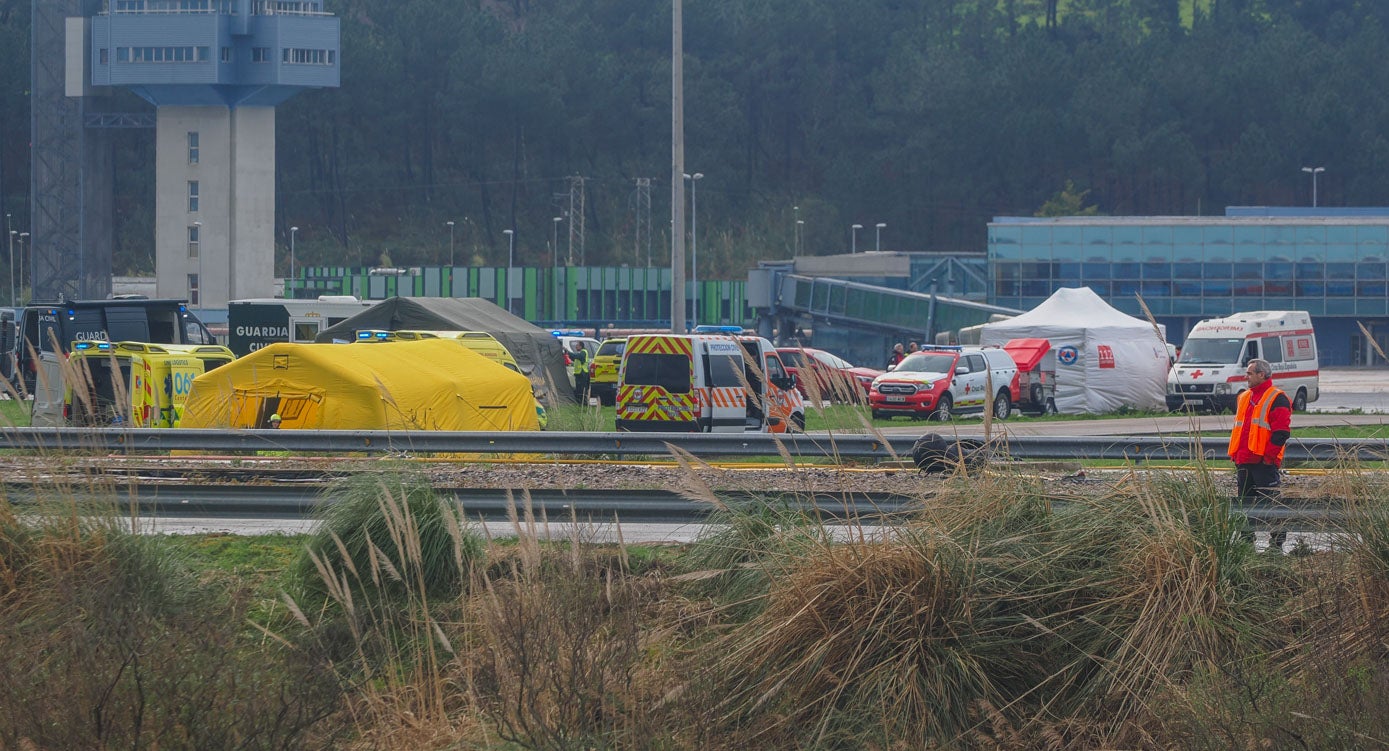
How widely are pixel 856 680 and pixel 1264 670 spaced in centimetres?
169

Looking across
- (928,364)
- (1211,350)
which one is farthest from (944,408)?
(1211,350)

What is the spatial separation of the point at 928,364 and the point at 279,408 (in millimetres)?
18067

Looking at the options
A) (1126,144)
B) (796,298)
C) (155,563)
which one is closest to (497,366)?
(155,563)

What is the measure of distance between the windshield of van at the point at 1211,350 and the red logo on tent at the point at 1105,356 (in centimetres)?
149

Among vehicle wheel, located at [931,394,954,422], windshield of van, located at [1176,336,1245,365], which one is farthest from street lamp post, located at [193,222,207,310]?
windshield of van, located at [1176,336,1245,365]

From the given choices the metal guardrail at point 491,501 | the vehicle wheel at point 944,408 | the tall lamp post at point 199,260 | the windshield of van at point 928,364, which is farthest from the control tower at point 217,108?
the metal guardrail at point 491,501

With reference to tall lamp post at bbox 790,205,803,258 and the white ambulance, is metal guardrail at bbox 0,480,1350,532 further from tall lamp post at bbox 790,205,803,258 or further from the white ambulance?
tall lamp post at bbox 790,205,803,258

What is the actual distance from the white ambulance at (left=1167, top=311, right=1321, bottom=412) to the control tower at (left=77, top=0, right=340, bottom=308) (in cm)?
4843

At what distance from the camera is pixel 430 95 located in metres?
114

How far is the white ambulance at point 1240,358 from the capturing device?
30.8m

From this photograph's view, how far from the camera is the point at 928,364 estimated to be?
31.2m

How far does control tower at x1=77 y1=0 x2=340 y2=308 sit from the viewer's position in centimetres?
6875

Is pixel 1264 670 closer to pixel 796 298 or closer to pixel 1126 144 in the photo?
pixel 796 298

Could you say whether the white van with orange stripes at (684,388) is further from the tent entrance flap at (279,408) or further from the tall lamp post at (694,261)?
the tall lamp post at (694,261)
